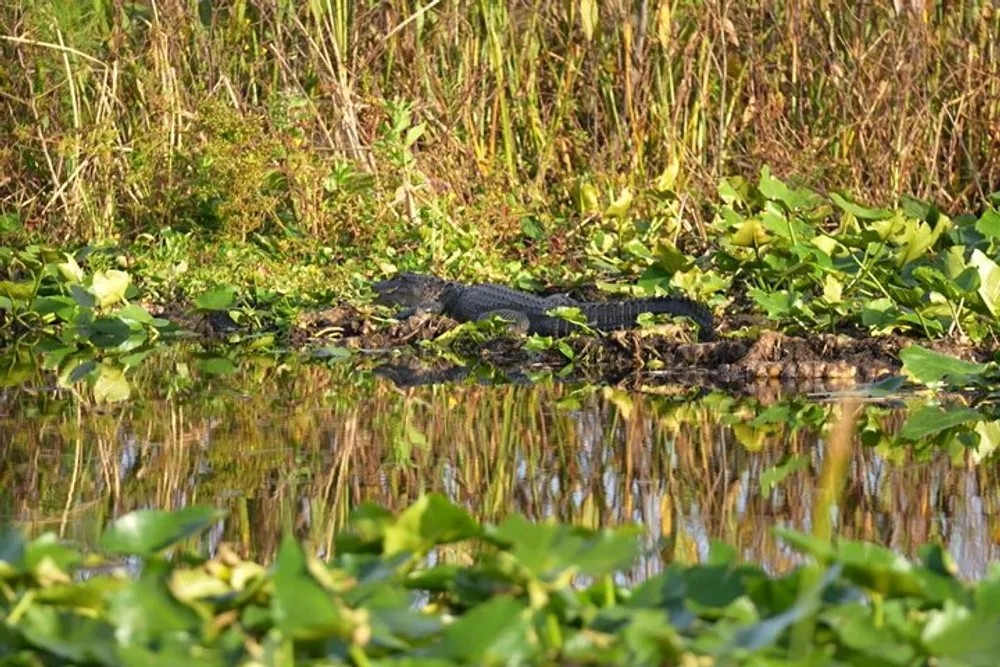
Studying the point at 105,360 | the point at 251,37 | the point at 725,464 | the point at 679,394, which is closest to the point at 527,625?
the point at 725,464

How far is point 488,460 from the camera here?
4441 mm

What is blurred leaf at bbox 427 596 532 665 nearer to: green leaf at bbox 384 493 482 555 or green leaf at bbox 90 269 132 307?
green leaf at bbox 384 493 482 555

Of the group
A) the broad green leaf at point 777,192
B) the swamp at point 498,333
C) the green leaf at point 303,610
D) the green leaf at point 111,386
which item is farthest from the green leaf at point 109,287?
the green leaf at point 303,610

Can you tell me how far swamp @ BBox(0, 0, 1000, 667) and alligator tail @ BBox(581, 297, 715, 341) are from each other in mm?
18

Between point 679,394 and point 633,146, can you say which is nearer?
point 679,394

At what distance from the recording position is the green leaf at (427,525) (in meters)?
2.54

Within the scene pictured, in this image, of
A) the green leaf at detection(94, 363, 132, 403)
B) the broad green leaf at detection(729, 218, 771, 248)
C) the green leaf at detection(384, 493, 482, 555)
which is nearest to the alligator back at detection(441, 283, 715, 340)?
the broad green leaf at detection(729, 218, 771, 248)

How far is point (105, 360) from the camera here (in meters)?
6.71

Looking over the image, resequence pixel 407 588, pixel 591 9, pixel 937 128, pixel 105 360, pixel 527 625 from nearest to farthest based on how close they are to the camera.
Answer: pixel 527 625
pixel 407 588
pixel 105 360
pixel 937 128
pixel 591 9

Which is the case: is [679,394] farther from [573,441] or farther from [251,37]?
[251,37]

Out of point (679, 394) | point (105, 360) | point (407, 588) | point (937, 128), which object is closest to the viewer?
point (407, 588)

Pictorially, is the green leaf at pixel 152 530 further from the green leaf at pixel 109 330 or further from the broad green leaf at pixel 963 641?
the green leaf at pixel 109 330

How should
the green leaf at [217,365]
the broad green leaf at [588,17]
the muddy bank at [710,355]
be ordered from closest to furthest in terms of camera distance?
the muddy bank at [710,355], the green leaf at [217,365], the broad green leaf at [588,17]

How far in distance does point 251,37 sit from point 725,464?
6.29m
